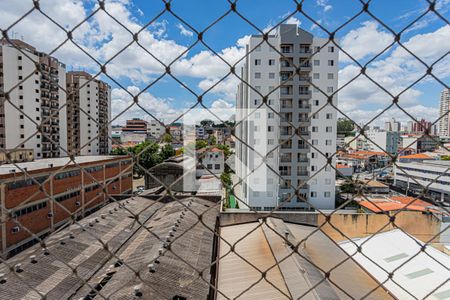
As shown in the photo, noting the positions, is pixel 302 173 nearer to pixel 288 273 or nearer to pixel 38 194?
pixel 288 273

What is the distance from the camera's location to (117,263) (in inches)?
134

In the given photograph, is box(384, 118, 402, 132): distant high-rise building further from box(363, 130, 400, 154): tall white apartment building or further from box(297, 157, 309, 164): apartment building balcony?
box(297, 157, 309, 164): apartment building balcony

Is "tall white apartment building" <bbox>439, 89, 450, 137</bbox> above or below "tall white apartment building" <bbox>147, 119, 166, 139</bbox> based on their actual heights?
above

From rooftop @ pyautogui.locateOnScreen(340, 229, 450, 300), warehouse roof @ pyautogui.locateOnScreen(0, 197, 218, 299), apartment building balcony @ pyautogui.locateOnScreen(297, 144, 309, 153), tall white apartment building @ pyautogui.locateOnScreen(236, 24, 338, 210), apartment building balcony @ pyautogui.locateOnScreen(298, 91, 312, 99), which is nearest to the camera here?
warehouse roof @ pyautogui.locateOnScreen(0, 197, 218, 299)

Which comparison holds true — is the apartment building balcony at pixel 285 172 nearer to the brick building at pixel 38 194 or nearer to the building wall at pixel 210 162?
the brick building at pixel 38 194

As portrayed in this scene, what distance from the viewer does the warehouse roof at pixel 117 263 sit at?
270 cm

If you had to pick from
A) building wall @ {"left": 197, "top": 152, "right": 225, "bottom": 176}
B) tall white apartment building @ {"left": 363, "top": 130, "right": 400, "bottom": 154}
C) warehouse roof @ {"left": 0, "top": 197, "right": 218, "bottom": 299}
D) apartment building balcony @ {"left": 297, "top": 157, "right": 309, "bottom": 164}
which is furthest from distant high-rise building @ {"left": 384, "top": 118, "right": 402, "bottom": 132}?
apartment building balcony @ {"left": 297, "top": 157, "right": 309, "bottom": 164}

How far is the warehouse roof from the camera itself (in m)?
2.70

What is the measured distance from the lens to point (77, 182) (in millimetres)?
7469

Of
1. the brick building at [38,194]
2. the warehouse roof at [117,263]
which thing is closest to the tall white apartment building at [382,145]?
the warehouse roof at [117,263]

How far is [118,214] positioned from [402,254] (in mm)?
4930

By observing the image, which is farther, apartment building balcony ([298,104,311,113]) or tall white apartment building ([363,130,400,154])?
apartment building balcony ([298,104,311,113])

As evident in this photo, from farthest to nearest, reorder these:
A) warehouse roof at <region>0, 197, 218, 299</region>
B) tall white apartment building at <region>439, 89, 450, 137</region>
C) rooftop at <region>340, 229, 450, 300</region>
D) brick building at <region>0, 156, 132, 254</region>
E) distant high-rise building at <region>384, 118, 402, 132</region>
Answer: brick building at <region>0, 156, 132, 254</region>, rooftop at <region>340, 229, 450, 300</region>, warehouse roof at <region>0, 197, 218, 299</region>, distant high-rise building at <region>384, 118, 402, 132</region>, tall white apartment building at <region>439, 89, 450, 137</region>

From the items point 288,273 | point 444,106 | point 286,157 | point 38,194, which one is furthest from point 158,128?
point 286,157
